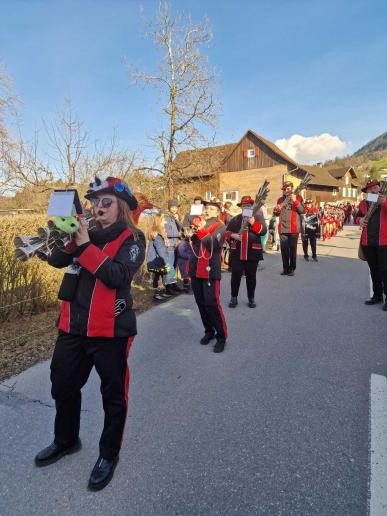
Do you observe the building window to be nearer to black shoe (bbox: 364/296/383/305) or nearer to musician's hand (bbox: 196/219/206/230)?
black shoe (bbox: 364/296/383/305)

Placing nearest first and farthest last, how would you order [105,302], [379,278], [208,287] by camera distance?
1. [105,302]
2. [208,287]
3. [379,278]

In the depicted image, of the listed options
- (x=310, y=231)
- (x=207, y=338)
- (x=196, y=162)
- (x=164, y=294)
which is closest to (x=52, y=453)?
(x=207, y=338)

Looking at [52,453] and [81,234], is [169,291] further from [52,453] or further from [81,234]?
[81,234]

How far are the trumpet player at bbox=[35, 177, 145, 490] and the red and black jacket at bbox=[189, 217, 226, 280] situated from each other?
2009 mm

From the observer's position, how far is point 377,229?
5.63 metres

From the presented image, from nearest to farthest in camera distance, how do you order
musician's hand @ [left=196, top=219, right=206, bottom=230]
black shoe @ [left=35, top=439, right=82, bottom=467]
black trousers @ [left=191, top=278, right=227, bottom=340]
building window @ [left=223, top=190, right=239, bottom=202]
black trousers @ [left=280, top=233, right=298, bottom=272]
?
black shoe @ [left=35, top=439, right=82, bottom=467] → black trousers @ [left=191, top=278, right=227, bottom=340] → musician's hand @ [left=196, top=219, right=206, bottom=230] → black trousers @ [left=280, top=233, right=298, bottom=272] → building window @ [left=223, top=190, right=239, bottom=202]

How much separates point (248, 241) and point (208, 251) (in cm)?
172

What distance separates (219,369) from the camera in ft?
12.1

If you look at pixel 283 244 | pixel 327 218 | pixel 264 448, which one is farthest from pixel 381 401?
pixel 327 218

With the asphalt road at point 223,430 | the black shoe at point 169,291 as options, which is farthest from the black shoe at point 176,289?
the asphalt road at point 223,430

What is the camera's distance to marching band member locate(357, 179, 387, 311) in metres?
5.54

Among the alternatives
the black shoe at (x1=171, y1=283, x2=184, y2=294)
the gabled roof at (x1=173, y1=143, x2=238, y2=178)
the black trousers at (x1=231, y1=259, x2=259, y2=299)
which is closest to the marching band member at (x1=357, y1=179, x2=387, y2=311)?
the black trousers at (x1=231, y1=259, x2=259, y2=299)

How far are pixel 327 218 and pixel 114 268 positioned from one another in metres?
19.5

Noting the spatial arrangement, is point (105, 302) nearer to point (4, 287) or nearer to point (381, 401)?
point (381, 401)
